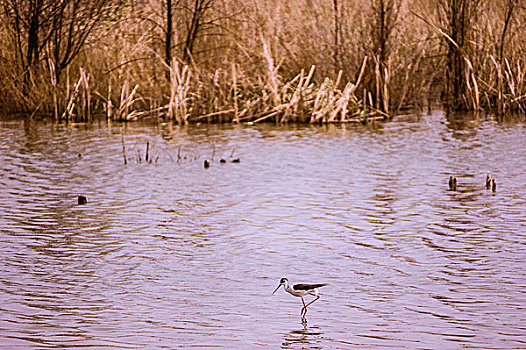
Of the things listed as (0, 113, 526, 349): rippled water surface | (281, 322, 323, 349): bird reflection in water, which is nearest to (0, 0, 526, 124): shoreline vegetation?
(0, 113, 526, 349): rippled water surface

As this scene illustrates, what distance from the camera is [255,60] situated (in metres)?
19.6

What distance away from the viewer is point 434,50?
2133 centimetres

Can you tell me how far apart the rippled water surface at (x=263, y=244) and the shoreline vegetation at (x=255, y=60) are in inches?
124

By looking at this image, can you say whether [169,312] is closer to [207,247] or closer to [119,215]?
[207,247]

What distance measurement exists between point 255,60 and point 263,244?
11.3 metres

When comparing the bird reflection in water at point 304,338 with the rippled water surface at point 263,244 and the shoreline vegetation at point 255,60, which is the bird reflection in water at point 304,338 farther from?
the shoreline vegetation at point 255,60

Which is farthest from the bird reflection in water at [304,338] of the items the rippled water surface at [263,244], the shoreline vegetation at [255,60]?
the shoreline vegetation at [255,60]

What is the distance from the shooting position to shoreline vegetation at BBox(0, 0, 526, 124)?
1875 cm

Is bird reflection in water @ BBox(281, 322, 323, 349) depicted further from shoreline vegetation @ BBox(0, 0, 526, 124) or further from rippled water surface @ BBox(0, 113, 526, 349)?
shoreline vegetation @ BBox(0, 0, 526, 124)

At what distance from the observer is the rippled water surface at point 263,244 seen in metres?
6.08

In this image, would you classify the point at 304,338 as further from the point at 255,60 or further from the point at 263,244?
the point at 255,60

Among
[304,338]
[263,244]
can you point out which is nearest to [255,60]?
[263,244]

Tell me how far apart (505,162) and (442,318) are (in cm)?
750

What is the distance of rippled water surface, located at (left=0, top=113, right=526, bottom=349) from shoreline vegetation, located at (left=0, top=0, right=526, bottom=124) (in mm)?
3161
